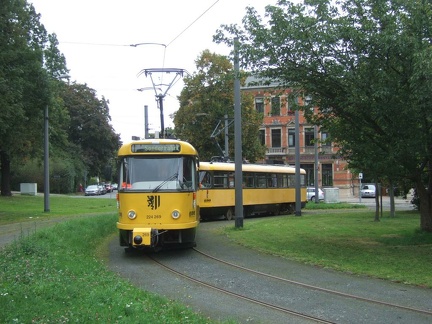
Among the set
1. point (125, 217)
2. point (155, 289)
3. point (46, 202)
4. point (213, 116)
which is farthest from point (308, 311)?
point (213, 116)

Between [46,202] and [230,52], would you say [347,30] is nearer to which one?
[230,52]

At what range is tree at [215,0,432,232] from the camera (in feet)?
38.8

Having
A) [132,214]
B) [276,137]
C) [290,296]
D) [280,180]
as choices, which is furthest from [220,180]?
[276,137]

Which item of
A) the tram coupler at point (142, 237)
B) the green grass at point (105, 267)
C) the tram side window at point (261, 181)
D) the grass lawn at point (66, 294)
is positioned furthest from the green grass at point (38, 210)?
the grass lawn at point (66, 294)

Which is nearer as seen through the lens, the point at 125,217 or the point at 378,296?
the point at 378,296

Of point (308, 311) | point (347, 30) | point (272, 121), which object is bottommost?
point (308, 311)

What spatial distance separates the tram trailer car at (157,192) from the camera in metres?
12.5

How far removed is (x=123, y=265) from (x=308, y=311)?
17.5 feet

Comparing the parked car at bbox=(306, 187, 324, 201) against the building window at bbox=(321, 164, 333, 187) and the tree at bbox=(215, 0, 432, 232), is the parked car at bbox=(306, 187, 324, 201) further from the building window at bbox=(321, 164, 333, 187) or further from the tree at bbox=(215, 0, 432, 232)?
the tree at bbox=(215, 0, 432, 232)

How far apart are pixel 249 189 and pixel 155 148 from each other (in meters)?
15.4

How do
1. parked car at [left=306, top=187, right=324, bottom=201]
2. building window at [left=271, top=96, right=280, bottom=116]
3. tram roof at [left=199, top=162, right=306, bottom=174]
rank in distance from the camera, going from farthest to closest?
parked car at [left=306, top=187, right=324, bottom=201] < tram roof at [left=199, top=162, right=306, bottom=174] < building window at [left=271, top=96, right=280, bottom=116]

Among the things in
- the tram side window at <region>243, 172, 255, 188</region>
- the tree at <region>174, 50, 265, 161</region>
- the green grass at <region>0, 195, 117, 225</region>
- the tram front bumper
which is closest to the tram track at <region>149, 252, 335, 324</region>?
the tram front bumper

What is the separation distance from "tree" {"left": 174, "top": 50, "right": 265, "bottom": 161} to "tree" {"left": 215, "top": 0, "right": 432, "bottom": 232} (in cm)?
2232

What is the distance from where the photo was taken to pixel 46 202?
29.6 meters
